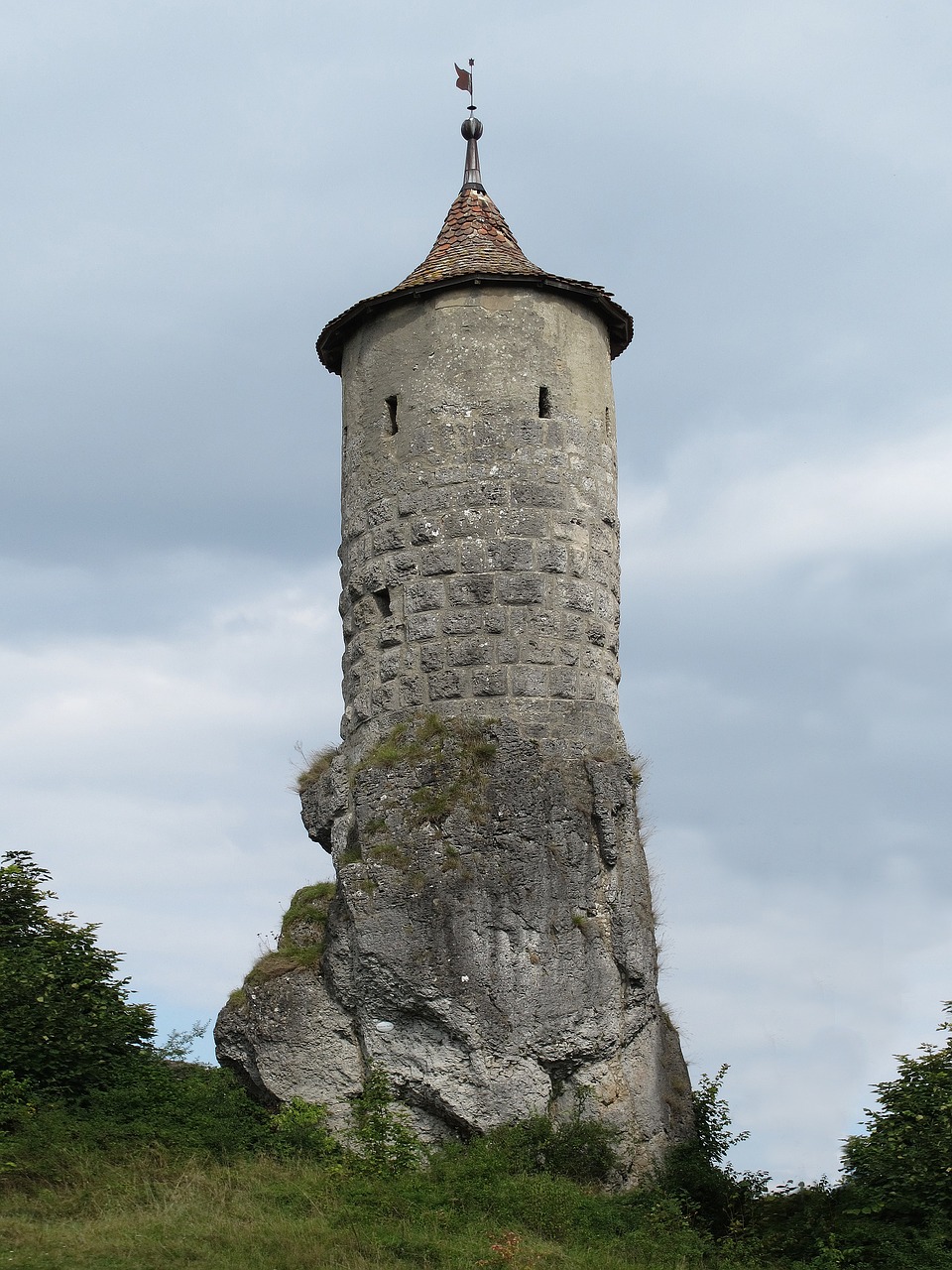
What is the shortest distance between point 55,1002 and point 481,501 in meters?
6.18

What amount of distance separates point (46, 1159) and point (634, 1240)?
4.76 m

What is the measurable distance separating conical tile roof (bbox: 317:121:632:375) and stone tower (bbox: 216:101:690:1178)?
1.4 inches

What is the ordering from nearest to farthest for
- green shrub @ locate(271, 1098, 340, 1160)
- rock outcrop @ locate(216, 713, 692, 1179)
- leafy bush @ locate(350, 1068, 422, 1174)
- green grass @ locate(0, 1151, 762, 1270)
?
green grass @ locate(0, 1151, 762, 1270) → leafy bush @ locate(350, 1068, 422, 1174) → green shrub @ locate(271, 1098, 340, 1160) → rock outcrop @ locate(216, 713, 692, 1179)

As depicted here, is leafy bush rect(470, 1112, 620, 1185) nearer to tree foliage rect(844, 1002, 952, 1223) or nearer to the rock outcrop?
the rock outcrop

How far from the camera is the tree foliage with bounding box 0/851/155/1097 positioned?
52.4ft

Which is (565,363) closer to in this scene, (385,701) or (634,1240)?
(385,701)

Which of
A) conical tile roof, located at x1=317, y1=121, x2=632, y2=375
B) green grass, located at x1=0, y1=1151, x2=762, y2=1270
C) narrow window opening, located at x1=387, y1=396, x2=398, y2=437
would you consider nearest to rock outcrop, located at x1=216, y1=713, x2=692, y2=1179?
green grass, located at x1=0, y1=1151, x2=762, y2=1270

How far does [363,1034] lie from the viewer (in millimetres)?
14891

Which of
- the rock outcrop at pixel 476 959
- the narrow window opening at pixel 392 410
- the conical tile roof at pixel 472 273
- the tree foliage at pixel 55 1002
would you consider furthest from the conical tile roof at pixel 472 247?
the tree foliage at pixel 55 1002

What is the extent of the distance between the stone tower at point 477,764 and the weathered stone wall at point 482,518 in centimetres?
3

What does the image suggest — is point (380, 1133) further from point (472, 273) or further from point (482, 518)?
point (472, 273)

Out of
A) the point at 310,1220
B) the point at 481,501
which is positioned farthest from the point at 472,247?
the point at 310,1220

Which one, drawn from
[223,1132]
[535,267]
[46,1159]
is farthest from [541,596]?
[46,1159]

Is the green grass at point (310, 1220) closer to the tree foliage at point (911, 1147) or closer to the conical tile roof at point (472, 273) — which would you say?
the tree foliage at point (911, 1147)
